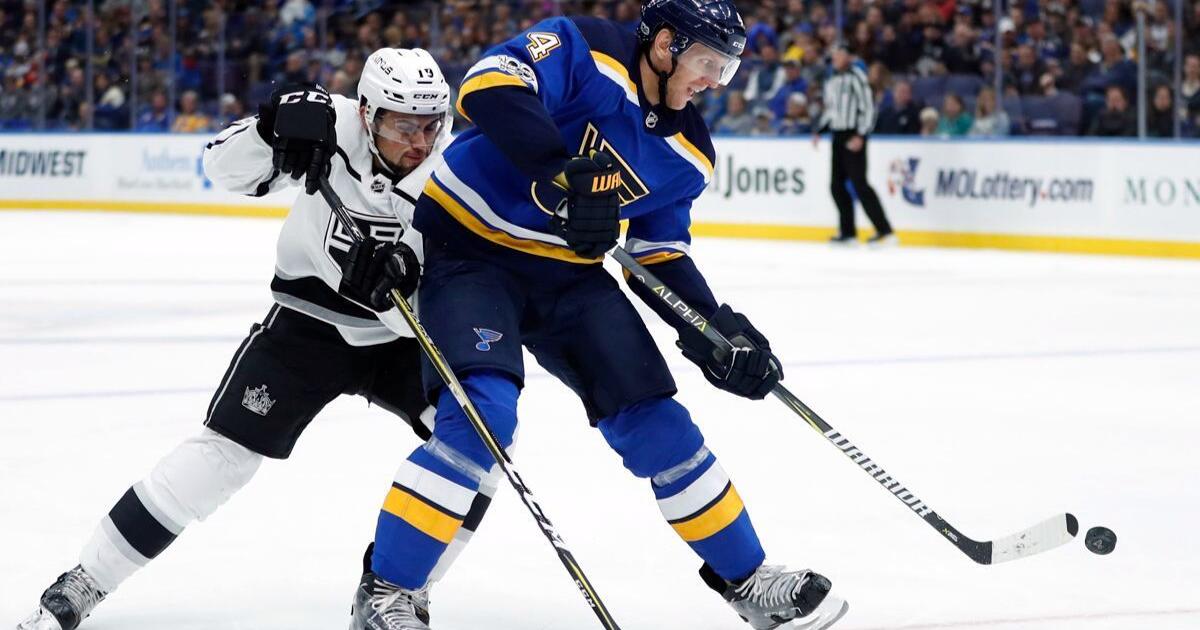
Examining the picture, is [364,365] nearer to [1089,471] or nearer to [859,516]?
[859,516]

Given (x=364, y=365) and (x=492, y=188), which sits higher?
(x=492, y=188)

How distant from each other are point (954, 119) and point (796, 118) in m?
1.26

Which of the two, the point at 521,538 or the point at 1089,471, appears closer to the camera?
the point at 521,538

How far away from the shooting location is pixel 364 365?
283 cm

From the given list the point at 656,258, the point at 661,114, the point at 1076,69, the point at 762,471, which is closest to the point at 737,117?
the point at 1076,69

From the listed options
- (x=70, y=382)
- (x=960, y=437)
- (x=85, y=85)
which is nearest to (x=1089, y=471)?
(x=960, y=437)

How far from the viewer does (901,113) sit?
11039 millimetres

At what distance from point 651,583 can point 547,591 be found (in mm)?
194

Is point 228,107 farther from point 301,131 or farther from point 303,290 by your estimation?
point 301,131

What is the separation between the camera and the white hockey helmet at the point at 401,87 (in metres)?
2.65

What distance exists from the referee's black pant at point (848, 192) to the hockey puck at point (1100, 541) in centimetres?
793

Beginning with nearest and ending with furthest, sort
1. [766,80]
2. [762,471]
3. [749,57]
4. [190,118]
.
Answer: [762,471] → [766,80] → [749,57] → [190,118]

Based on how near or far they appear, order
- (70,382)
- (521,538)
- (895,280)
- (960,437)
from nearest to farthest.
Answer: (521,538)
(960,437)
(70,382)
(895,280)

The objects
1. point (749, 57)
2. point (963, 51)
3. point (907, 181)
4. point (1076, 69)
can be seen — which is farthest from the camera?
point (749, 57)
